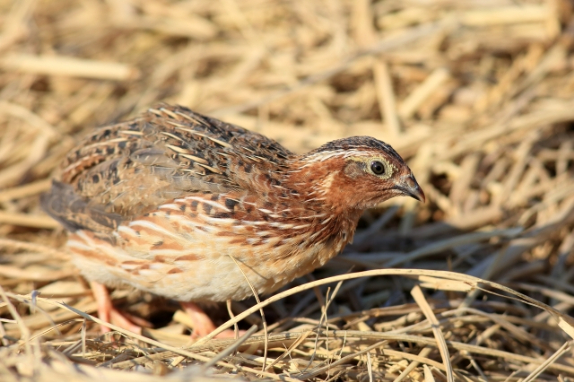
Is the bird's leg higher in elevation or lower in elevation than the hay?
lower

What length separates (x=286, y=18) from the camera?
26.8 ft

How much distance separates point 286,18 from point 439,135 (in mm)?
2815

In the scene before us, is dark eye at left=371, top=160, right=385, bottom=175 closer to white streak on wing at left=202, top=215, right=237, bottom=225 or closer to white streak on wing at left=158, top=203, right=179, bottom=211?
white streak on wing at left=202, top=215, right=237, bottom=225

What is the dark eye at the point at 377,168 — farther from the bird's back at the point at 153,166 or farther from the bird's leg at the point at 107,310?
the bird's leg at the point at 107,310

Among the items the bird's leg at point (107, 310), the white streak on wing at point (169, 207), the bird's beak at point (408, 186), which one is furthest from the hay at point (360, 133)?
the white streak on wing at point (169, 207)

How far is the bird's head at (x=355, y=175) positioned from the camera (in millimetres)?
4281

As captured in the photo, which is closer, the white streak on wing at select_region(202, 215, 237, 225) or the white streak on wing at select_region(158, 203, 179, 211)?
the white streak on wing at select_region(202, 215, 237, 225)

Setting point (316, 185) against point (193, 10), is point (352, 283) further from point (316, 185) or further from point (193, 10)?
point (193, 10)

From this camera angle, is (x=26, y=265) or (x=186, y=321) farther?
(x=26, y=265)

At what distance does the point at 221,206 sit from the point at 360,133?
3054mm

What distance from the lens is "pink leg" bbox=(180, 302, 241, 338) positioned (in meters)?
4.83

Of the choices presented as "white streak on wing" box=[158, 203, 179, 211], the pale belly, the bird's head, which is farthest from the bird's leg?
the bird's head

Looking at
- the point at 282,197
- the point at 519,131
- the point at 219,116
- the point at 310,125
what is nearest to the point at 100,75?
the point at 219,116

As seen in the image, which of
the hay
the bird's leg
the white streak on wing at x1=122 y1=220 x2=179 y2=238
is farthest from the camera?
the bird's leg
